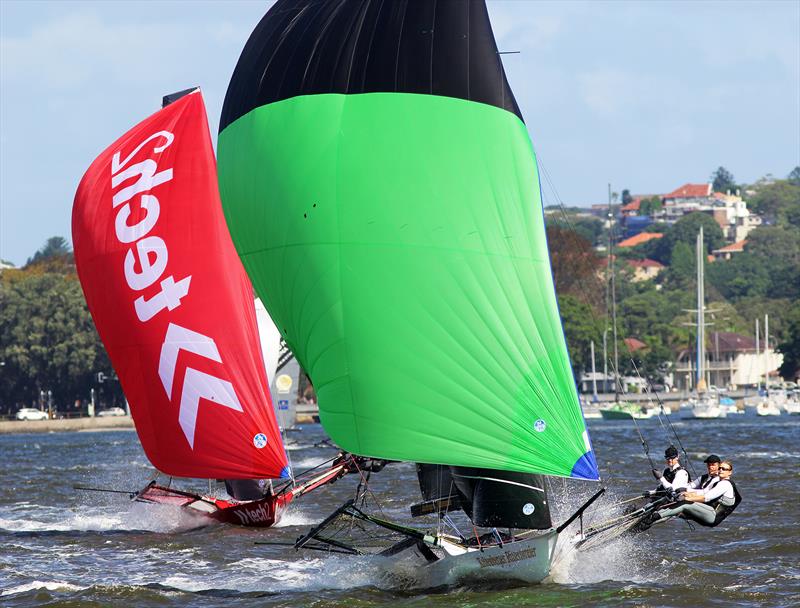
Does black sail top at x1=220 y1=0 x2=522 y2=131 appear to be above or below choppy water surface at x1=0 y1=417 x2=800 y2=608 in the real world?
above

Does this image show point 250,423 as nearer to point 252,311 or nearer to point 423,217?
point 252,311

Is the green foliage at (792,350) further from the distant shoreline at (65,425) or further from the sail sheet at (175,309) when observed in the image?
the sail sheet at (175,309)

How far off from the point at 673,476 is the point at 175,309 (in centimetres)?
828

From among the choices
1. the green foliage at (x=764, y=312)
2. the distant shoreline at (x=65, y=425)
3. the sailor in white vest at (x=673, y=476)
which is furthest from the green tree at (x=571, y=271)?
the sailor in white vest at (x=673, y=476)

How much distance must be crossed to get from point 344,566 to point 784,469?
2056 centimetres

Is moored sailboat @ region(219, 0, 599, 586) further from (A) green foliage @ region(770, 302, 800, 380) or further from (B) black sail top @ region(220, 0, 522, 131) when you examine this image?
(A) green foliage @ region(770, 302, 800, 380)

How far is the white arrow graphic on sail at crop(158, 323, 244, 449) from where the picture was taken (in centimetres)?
2139

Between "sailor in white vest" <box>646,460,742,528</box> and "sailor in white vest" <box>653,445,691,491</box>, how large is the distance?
249mm

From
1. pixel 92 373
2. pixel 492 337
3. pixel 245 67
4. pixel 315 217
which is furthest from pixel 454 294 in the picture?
pixel 92 373

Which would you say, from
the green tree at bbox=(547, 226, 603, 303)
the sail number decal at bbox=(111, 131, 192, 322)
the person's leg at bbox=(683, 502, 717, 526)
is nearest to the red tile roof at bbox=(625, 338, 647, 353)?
the green tree at bbox=(547, 226, 603, 303)

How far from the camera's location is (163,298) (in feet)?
70.8

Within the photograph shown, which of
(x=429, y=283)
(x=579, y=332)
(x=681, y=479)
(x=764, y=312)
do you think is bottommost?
(x=681, y=479)

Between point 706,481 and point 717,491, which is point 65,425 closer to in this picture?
point 706,481

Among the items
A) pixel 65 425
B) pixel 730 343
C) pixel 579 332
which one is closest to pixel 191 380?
pixel 65 425
